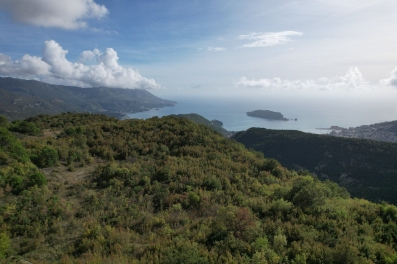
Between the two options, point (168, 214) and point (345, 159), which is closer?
A: point (168, 214)

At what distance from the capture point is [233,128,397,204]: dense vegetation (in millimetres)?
41969

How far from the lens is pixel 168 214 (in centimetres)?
818

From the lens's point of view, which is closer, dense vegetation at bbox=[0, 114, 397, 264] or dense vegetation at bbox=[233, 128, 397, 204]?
dense vegetation at bbox=[0, 114, 397, 264]

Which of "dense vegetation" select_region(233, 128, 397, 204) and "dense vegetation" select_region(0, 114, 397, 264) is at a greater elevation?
"dense vegetation" select_region(0, 114, 397, 264)

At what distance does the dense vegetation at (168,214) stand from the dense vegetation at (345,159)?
38.4 metres

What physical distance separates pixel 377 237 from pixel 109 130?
19.2 meters

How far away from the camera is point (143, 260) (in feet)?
17.0

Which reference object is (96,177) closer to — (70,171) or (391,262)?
(70,171)

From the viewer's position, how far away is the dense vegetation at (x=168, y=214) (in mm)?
5562

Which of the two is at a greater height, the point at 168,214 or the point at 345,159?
the point at 168,214

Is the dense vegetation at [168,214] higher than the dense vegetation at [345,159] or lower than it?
higher

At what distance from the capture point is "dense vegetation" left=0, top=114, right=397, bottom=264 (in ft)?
18.2

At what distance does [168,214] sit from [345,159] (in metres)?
61.9

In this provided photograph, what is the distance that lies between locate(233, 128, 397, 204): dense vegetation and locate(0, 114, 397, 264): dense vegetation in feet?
126
